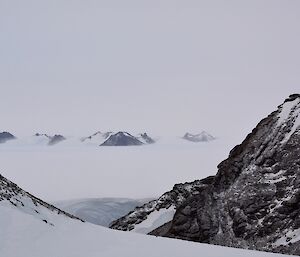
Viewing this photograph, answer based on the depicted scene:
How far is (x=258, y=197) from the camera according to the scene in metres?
40.1

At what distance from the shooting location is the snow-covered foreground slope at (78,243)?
34.2 ft

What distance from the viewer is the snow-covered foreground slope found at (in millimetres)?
10422

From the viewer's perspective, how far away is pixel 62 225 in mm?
13852

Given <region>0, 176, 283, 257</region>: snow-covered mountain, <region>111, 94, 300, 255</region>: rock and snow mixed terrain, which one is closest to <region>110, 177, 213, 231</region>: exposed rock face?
<region>111, 94, 300, 255</region>: rock and snow mixed terrain

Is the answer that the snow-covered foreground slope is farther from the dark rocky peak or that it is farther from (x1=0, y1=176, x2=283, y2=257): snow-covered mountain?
the dark rocky peak

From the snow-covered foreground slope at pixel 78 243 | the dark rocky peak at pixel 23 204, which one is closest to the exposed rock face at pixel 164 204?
the dark rocky peak at pixel 23 204

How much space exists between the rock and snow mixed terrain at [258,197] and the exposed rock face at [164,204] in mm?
9487

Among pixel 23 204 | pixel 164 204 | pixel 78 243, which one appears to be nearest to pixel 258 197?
pixel 164 204

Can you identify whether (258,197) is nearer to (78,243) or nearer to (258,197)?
(258,197)

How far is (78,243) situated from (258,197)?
31815 mm

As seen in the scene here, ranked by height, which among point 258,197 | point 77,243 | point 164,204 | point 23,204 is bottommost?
point 77,243

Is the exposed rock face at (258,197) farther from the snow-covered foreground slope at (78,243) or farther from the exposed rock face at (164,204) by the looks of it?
the snow-covered foreground slope at (78,243)

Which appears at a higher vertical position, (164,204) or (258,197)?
(164,204)

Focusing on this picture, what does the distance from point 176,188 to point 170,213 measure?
9020mm
